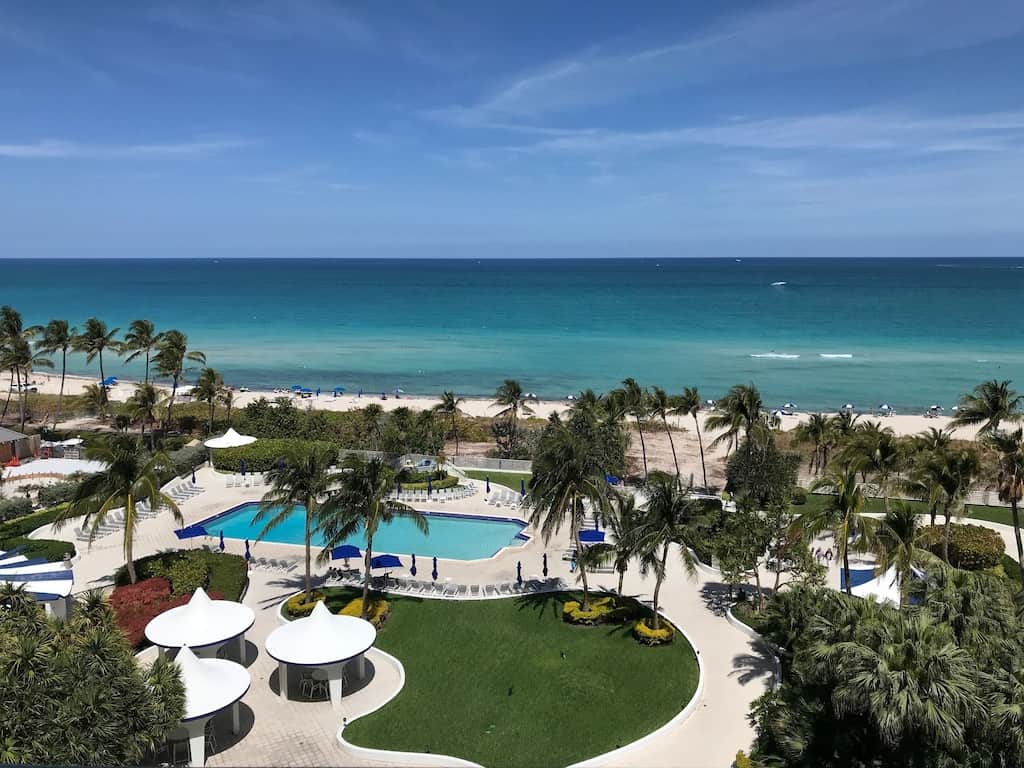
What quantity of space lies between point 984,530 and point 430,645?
24.2 m

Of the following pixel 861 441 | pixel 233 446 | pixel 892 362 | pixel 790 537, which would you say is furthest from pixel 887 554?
pixel 892 362

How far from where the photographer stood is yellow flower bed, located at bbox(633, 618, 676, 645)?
22.9 metres

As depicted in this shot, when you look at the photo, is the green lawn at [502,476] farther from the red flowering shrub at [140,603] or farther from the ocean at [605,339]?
the ocean at [605,339]

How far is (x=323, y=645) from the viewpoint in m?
19.7

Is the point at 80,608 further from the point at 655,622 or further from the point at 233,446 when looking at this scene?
the point at 233,446

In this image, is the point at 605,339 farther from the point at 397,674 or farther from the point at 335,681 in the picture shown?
the point at 335,681

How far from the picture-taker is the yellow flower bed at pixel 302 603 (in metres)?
24.9

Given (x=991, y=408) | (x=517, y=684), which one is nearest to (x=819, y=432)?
(x=991, y=408)

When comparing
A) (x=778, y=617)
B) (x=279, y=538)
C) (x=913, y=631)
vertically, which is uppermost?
(x=913, y=631)

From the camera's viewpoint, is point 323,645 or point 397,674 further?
point 397,674

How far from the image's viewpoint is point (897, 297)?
166500mm

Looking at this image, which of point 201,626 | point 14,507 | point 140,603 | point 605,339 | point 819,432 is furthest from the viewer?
point 605,339

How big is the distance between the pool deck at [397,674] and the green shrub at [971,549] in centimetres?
924

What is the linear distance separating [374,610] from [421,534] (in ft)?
35.4
